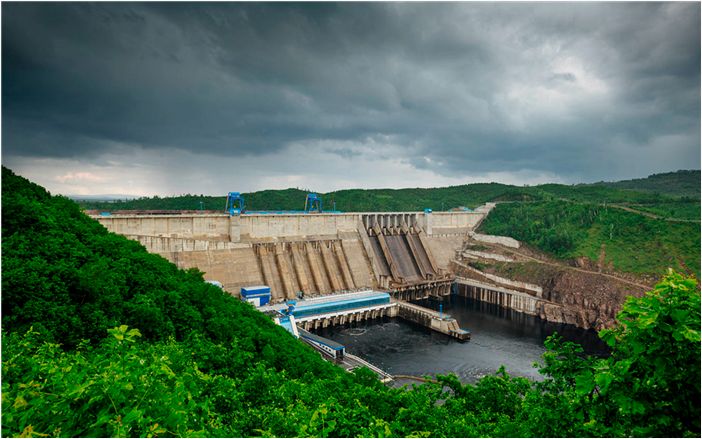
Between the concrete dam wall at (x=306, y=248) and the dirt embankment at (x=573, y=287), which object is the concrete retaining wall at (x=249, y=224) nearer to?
the concrete dam wall at (x=306, y=248)

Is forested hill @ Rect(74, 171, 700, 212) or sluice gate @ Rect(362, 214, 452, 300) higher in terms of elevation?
forested hill @ Rect(74, 171, 700, 212)

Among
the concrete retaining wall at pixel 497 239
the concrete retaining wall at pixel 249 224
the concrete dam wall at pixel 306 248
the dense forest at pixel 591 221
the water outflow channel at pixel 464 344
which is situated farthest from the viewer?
the concrete retaining wall at pixel 497 239

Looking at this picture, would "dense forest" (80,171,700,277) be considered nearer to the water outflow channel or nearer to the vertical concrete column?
the water outflow channel

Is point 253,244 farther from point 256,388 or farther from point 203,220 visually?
point 256,388

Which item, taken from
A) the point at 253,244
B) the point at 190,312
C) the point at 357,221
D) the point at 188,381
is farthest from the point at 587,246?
the point at 188,381

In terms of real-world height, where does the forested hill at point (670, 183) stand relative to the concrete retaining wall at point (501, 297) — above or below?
above

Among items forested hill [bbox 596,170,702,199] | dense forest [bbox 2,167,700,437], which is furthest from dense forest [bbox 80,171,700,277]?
dense forest [bbox 2,167,700,437]

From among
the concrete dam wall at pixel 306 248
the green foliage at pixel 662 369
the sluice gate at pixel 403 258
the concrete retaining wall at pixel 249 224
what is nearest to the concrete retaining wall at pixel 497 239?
the concrete dam wall at pixel 306 248
